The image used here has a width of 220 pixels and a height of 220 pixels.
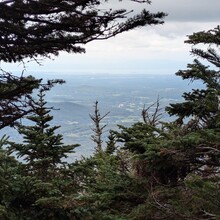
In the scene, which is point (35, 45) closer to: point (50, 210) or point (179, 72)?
point (179, 72)

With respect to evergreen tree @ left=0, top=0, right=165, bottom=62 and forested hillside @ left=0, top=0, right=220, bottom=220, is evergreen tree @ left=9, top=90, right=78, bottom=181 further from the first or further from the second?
evergreen tree @ left=0, top=0, right=165, bottom=62

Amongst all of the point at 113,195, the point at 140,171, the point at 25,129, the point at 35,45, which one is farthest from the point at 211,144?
the point at 25,129

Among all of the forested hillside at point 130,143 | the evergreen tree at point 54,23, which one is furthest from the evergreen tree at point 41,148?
the evergreen tree at point 54,23

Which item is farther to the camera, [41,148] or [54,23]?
[41,148]

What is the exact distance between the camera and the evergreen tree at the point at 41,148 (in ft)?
26.8

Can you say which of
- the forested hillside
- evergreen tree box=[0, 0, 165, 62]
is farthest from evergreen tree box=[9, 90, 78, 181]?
evergreen tree box=[0, 0, 165, 62]

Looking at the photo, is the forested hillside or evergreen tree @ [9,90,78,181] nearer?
the forested hillside

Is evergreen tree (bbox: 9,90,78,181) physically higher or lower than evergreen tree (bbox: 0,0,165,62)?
lower

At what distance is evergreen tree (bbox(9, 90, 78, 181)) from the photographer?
816cm

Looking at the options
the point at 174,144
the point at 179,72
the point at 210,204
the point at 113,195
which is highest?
the point at 179,72

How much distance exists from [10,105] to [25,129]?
6.30 ft

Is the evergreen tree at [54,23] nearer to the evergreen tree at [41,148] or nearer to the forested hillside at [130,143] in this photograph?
the forested hillside at [130,143]

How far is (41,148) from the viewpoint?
820 cm

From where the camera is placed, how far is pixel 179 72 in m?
6.66
